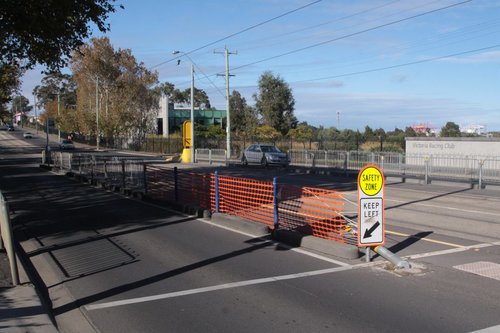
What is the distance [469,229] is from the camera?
11.2m

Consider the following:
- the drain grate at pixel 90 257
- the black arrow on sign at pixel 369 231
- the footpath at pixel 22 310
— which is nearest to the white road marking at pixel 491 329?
the black arrow on sign at pixel 369 231

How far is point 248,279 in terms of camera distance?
7.17m

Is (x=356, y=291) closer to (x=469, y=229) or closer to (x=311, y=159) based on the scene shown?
(x=469, y=229)

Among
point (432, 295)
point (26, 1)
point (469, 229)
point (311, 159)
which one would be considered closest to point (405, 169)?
point (311, 159)

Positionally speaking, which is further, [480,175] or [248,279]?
[480,175]

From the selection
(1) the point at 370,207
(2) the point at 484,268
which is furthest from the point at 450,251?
(1) the point at 370,207

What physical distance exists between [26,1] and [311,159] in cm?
2200

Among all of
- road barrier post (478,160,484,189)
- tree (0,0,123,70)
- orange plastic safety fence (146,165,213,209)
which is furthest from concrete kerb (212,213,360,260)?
road barrier post (478,160,484,189)

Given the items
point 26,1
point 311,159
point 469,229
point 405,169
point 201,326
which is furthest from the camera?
point 311,159

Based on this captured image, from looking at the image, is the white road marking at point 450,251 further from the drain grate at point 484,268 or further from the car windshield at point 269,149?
the car windshield at point 269,149

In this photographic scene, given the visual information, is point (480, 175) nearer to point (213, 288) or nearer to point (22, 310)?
point (213, 288)

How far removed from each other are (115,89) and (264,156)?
5199cm

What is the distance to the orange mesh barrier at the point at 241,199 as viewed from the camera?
12227 mm

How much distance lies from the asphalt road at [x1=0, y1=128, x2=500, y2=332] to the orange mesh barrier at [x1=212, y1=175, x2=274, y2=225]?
0.85 metres
